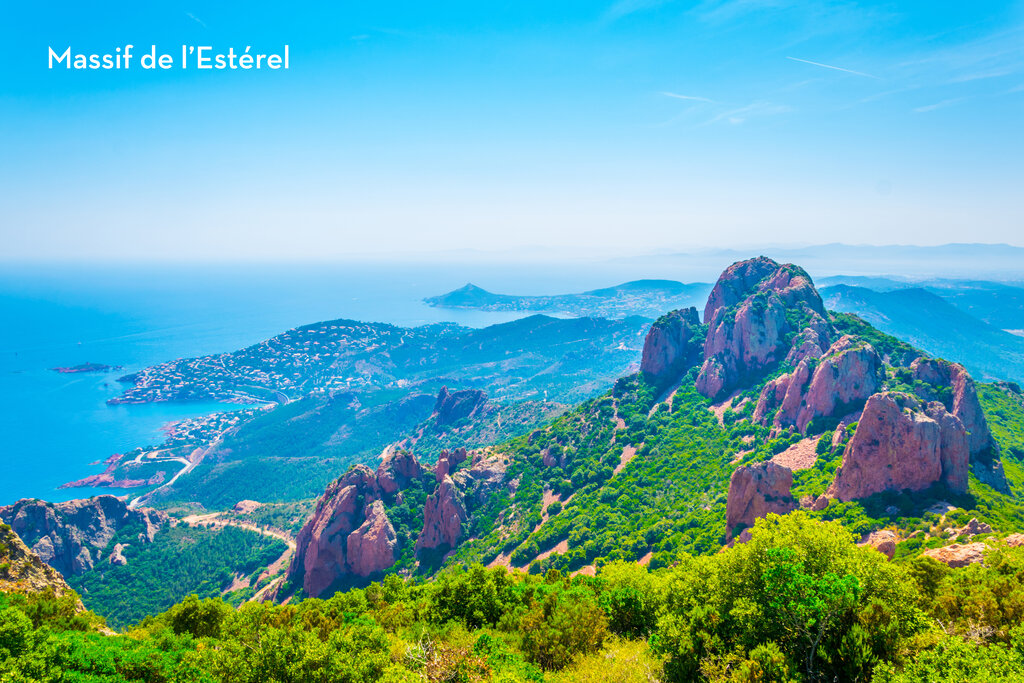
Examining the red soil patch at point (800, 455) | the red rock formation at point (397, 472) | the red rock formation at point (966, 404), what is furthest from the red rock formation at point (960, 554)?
the red rock formation at point (397, 472)

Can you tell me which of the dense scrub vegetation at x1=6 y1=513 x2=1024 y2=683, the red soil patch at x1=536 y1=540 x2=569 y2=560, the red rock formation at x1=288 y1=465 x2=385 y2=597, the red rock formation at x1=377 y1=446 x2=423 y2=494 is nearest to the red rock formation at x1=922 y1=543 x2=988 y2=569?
the dense scrub vegetation at x1=6 y1=513 x2=1024 y2=683

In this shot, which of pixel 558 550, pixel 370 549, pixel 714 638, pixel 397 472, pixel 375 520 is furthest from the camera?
pixel 397 472

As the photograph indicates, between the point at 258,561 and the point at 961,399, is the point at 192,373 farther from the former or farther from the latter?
the point at 961,399

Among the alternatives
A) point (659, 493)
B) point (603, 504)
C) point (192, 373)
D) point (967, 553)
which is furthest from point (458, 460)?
point (192, 373)

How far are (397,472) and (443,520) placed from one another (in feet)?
36.2

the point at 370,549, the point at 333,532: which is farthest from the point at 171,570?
the point at 370,549

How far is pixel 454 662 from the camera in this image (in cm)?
1820

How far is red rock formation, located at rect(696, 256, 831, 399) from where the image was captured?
67062 mm

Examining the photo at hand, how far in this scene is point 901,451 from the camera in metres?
35.8

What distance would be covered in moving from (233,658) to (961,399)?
55.8 metres

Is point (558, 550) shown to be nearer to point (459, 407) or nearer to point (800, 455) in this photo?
point (800, 455)

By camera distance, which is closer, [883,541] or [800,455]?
[883,541]

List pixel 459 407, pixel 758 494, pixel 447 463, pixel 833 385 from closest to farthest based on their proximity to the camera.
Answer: pixel 758 494, pixel 833 385, pixel 447 463, pixel 459 407

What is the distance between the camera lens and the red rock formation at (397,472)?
62.2m
